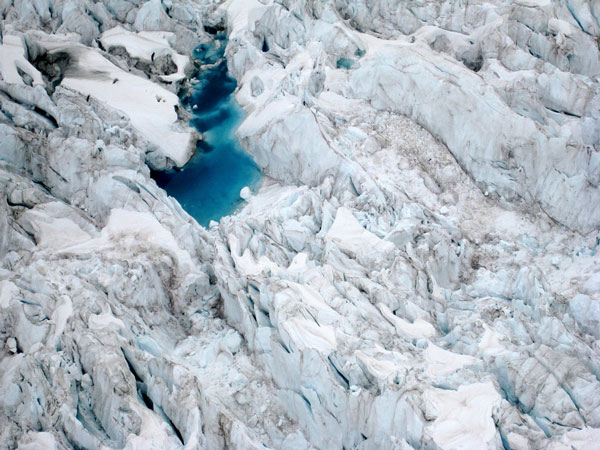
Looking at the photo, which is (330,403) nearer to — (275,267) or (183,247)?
(275,267)

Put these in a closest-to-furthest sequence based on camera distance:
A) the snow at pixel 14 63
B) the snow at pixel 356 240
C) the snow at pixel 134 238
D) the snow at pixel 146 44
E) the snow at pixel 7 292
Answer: the snow at pixel 7 292
the snow at pixel 356 240
the snow at pixel 134 238
the snow at pixel 14 63
the snow at pixel 146 44

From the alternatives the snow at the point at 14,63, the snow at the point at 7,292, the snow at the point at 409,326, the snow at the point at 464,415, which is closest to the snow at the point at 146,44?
the snow at the point at 14,63

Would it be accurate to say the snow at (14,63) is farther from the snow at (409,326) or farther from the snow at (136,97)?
the snow at (409,326)

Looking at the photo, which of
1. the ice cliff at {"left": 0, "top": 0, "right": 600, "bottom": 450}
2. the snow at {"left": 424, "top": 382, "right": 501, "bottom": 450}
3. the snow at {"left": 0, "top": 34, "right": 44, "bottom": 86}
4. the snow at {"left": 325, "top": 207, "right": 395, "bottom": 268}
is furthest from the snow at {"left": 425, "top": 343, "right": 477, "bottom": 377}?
the snow at {"left": 0, "top": 34, "right": 44, "bottom": 86}

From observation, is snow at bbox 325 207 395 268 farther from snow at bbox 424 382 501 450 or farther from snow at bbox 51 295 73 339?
snow at bbox 51 295 73 339

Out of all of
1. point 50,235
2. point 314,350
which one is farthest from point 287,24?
point 314,350

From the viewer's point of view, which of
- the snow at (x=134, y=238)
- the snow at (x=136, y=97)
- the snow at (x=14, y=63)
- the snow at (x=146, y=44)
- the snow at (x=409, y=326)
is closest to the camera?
the snow at (x=409, y=326)

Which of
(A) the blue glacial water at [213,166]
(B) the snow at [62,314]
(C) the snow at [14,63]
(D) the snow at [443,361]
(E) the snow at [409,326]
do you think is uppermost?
(D) the snow at [443,361]
